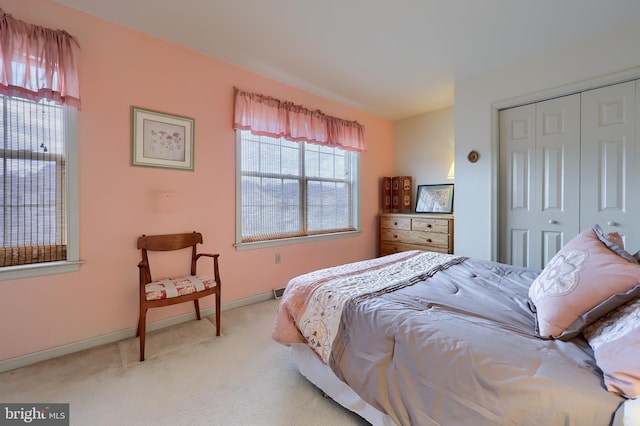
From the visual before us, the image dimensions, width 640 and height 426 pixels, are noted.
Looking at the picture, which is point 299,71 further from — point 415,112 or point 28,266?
point 28,266

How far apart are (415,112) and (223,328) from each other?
4.04 m

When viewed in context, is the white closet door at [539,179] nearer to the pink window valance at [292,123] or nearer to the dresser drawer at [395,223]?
the dresser drawer at [395,223]

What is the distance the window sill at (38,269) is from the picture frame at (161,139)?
2.97 feet

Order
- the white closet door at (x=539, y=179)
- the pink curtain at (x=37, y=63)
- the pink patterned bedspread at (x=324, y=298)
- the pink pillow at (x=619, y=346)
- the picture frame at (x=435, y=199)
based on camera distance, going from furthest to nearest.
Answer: the picture frame at (x=435, y=199) → the white closet door at (x=539, y=179) → the pink curtain at (x=37, y=63) → the pink patterned bedspread at (x=324, y=298) → the pink pillow at (x=619, y=346)

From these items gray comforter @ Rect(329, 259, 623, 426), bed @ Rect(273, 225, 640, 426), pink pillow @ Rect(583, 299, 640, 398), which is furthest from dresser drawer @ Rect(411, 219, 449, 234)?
pink pillow @ Rect(583, 299, 640, 398)

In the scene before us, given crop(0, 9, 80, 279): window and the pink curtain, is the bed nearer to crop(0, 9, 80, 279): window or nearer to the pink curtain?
crop(0, 9, 80, 279): window

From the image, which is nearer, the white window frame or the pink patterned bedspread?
the pink patterned bedspread

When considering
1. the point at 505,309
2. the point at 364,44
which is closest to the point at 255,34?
the point at 364,44

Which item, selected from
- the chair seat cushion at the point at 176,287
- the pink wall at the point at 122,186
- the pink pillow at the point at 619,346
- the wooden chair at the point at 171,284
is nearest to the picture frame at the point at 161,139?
the pink wall at the point at 122,186

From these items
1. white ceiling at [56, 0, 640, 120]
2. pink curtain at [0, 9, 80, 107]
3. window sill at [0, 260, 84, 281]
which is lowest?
window sill at [0, 260, 84, 281]

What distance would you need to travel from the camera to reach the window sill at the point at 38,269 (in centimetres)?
185

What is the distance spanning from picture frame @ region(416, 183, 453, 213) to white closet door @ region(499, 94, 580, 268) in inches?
35.3

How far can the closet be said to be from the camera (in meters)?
2.38

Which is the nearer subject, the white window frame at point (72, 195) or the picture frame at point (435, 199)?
the white window frame at point (72, 195)
